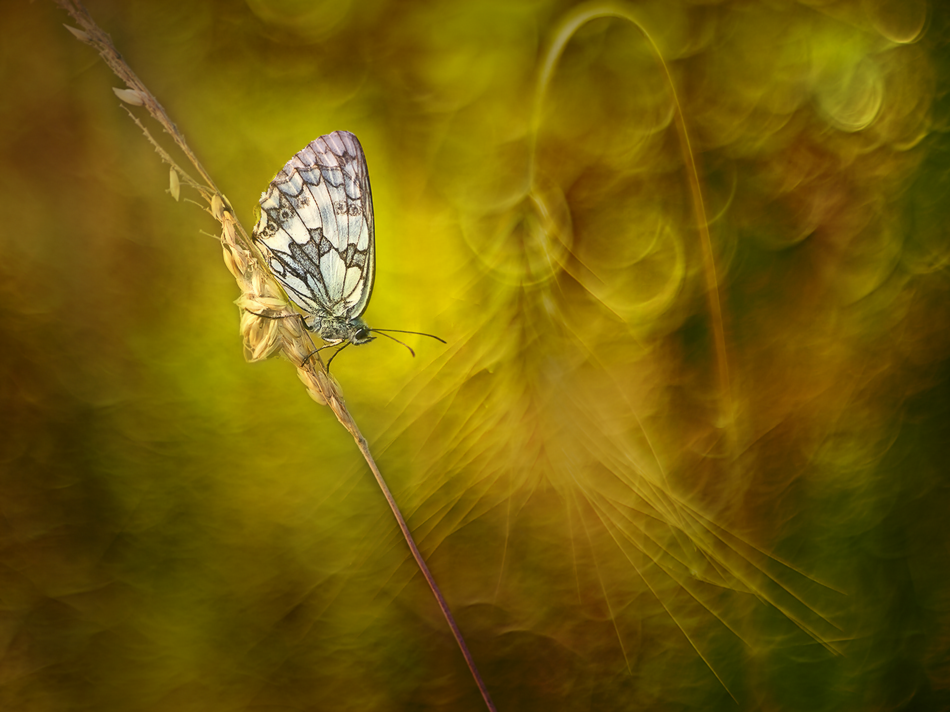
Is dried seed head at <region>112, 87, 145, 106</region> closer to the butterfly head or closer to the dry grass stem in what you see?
the dry grass stem

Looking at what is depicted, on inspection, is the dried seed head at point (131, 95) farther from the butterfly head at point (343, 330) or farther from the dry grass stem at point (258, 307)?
the butterfly head at point (343, 330)

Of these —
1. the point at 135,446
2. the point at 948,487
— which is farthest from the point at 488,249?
the point at 948,487

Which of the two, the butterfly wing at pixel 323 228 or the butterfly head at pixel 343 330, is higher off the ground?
the butterfly wing at pixel 323 228

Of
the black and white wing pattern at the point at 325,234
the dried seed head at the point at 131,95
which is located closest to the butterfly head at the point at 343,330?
the black and white wing pattern at the point at 325,234

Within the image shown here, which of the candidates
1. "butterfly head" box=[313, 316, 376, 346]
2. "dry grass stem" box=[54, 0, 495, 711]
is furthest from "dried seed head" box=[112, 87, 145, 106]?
"butterfly head" box=[313, 316, 376, 346]

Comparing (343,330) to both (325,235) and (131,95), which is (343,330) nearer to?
(325,235)

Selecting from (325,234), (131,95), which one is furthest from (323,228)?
(131,95)

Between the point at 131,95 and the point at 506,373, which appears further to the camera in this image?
the point at 506,373
